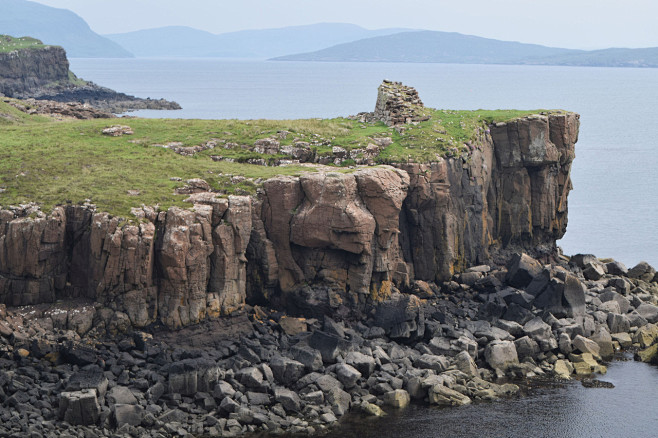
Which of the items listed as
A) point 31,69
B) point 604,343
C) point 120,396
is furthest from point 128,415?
point 31,69

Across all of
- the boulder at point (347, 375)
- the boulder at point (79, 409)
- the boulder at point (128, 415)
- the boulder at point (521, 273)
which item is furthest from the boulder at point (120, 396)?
the boulder at point (521, 273)

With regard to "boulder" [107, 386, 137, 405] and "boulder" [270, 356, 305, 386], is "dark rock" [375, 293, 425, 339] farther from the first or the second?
"boulder" [107, 386, 137, 405]

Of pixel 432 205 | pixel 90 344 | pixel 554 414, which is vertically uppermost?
pixel 432 205

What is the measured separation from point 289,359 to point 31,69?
145 metres

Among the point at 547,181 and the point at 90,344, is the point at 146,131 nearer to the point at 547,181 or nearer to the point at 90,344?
the point at 90,344

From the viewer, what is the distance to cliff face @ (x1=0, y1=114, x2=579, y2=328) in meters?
48.2

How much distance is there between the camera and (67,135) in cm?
6388

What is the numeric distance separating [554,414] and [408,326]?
34.9 ft

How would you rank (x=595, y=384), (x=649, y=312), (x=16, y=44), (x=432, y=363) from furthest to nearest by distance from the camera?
1. (x=16, y=44)
2. (x=649, y=312)
3. (x=595, y=384)
4. (x=432, y=363)

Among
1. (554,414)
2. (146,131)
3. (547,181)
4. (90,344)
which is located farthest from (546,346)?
(146,131)

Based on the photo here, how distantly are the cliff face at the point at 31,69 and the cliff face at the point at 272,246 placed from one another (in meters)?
120

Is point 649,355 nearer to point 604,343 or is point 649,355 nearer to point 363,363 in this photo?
point 604,343

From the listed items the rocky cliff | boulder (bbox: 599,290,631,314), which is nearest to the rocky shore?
boulder (bbox: 599,290,631,314)

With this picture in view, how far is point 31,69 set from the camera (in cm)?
17625
